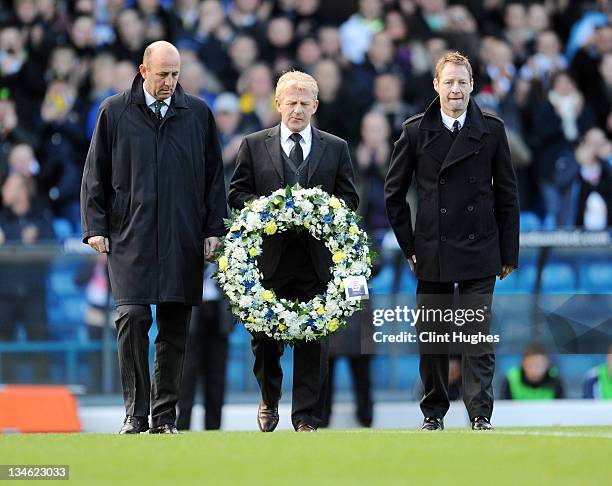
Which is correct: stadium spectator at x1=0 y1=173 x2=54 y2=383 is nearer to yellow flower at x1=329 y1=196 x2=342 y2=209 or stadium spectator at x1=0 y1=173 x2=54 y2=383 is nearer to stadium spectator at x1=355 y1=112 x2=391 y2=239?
stadium spectator at x1=355 y1=112 x2=391 y2=239

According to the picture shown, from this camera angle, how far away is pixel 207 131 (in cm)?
970

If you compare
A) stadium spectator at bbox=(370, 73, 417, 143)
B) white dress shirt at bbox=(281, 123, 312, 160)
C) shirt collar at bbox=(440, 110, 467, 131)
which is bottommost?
white dress shirt at bbox=(281, 123, 312, 160)

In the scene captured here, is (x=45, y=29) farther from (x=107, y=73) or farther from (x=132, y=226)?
(x=132, y=226)

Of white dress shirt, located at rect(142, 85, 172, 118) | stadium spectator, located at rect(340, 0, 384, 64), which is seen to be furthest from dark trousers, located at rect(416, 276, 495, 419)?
stadium spectator, located at rect(340, 0, 384, 64)

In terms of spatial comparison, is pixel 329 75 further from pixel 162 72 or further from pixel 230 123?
pixel 162 72

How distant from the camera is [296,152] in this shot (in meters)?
9.90

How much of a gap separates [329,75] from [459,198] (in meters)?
6.81

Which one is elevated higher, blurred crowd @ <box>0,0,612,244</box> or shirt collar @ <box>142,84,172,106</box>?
blurred crowd @ <box>0,0,612,244</box>

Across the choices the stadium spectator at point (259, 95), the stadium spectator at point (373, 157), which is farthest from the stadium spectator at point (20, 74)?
the stadium spectator at point (373, 157)

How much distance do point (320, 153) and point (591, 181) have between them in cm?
684

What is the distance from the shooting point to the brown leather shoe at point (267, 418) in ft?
31.8

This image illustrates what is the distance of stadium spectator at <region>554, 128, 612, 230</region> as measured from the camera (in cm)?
1578

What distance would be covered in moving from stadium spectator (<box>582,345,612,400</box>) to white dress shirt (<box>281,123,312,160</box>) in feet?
14.1

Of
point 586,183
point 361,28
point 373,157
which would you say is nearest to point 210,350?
point 373,157
